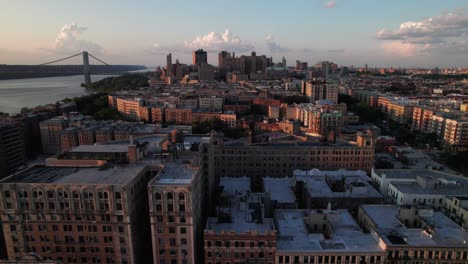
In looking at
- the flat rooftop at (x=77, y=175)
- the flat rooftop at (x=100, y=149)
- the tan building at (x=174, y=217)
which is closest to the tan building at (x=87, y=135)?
the flat rooftop at (x=100, y=149)

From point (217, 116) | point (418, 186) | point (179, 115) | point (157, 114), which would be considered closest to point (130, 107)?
point (157, 114)

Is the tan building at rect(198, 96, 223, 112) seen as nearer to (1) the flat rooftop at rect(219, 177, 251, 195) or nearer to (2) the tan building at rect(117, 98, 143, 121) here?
(2) the tan building at rect(117, 98, 143, 121)

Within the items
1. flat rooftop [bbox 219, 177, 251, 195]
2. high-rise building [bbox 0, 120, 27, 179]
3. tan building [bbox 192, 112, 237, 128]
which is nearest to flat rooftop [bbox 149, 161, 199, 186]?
flat rooftop [bbox 219, 177, 251, 195]

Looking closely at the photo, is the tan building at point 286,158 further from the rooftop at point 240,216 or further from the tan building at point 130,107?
the tan building at point 130,107

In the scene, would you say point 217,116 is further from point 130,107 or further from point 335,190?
point 335,190

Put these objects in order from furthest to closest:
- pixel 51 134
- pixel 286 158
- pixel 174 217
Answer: pixel 51 134 < pixel 286 158 < pixel 174 217

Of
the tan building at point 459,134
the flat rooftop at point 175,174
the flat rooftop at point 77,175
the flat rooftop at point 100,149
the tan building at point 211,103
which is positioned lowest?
the tan building at point 459,134

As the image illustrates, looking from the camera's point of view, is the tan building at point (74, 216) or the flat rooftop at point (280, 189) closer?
the tan building at point (74, 216)

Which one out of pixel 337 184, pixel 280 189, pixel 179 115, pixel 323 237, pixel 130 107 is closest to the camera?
pixel 323 237

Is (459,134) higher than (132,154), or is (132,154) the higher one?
(132,154)
